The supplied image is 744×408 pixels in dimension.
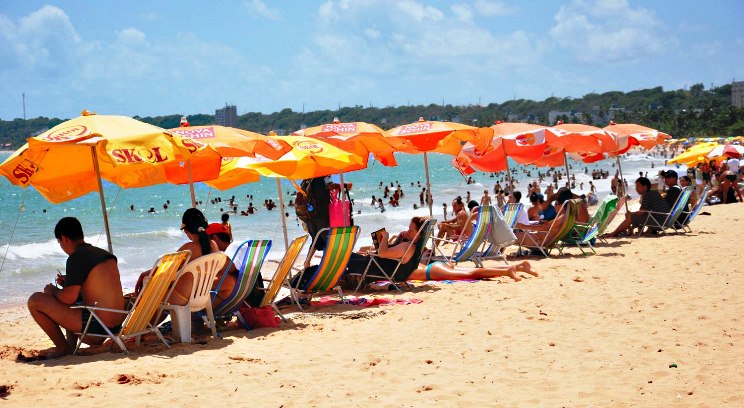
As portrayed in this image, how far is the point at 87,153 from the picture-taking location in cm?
717

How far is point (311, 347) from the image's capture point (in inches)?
224

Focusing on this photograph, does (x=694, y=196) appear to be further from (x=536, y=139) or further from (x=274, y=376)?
(x=274, y=376)

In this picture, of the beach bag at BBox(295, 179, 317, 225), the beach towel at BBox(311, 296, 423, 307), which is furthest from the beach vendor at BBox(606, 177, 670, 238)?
the beach towel at BBox(311, 296, 423, 307)

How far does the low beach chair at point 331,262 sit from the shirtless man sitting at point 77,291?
7.08 ft

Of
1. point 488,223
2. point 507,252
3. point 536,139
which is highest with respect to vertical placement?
point 536,139

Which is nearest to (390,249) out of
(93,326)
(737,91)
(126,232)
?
(93,326)

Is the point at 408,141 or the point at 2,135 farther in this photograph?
the point at 2,135

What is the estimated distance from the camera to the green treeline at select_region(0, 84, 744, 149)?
10475 centimetres

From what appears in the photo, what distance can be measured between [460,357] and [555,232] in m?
5.71

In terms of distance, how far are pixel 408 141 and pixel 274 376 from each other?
6.01m

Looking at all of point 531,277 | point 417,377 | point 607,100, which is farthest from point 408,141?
point 607,100

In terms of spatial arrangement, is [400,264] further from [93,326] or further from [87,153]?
[93,326]

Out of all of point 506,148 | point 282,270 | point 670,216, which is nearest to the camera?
point 282,270

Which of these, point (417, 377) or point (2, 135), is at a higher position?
point (2, 135)
